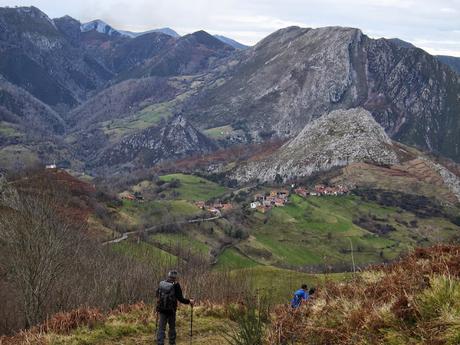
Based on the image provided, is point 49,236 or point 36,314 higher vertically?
point 49,236

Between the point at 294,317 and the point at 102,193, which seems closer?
the point at 294,317

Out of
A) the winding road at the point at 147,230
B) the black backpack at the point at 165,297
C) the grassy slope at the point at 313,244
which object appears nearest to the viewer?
the black backpack at the point at 165,297

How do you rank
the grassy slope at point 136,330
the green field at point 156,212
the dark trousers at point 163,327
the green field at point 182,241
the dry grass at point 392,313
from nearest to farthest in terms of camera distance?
the dry grass at point 392,313, the dark trousers at point 163,327, the grassy slope at point 136,330, the green field at point 182,241, the green field at point 156,212

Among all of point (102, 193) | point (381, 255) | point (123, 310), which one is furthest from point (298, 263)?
point (123, 310)

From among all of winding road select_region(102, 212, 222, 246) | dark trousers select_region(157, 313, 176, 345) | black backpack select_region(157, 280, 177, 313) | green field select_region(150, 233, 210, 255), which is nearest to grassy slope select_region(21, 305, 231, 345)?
dark trousers select_region(157, 313, 176, 345)

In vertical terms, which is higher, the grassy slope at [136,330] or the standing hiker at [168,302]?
the standing hiker at [168,302]

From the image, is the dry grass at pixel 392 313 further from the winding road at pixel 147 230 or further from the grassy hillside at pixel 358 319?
the winding road at pixel 147 230

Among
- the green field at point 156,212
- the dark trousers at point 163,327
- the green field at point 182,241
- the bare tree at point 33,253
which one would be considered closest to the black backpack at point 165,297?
the dark trousers at point 163,327

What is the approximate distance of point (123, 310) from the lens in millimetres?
23125

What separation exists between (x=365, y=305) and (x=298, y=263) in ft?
480

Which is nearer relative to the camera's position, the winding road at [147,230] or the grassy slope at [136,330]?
the grassy slope at [136,330]

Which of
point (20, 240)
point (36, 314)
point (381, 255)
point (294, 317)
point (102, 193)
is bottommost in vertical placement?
point (381, 255)

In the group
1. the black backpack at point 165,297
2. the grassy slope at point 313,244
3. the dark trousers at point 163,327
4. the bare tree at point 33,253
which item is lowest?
the grassy slope at point 313,244

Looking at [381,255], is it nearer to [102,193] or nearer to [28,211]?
[102,193]
